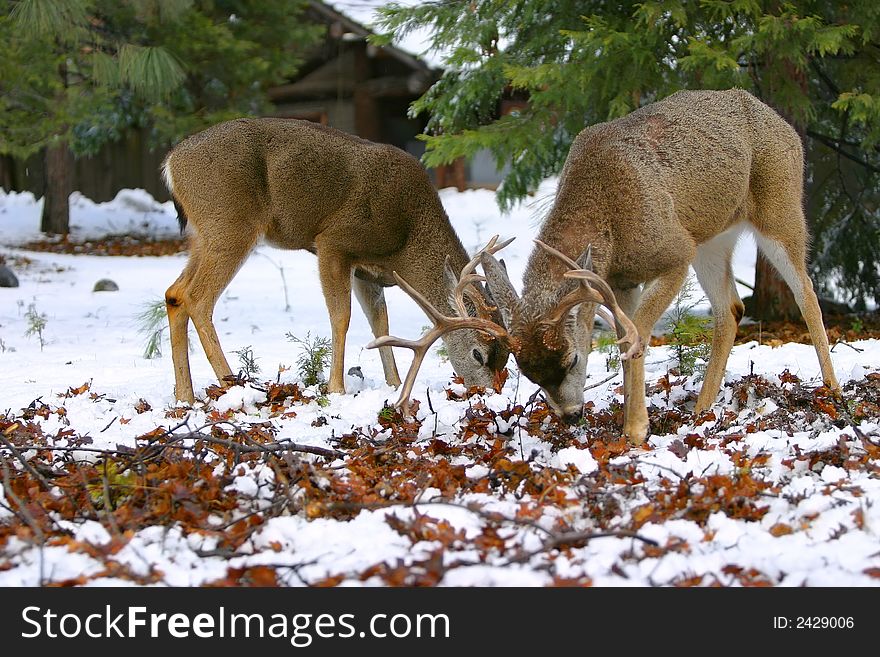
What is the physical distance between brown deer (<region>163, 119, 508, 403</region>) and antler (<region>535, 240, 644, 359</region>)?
1818 millimetres

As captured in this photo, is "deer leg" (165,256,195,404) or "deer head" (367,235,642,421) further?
"deer leg" (165,256,195,404)

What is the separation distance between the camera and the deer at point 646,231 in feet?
17.3

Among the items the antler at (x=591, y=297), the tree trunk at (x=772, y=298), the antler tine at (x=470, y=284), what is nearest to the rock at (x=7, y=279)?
the tree trunk at (x=772, y=298)

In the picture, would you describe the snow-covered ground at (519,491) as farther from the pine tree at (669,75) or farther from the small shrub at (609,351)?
the pine tree at (669,75)

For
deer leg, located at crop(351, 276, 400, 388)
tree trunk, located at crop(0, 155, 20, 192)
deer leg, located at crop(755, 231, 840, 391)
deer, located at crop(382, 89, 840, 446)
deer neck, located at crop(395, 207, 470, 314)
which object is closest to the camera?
deer, located at crop(382, 89, 840, 446)

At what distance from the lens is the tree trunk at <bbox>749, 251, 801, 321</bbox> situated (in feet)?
32.4

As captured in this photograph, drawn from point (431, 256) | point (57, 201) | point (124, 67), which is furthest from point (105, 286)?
point (57, 201)

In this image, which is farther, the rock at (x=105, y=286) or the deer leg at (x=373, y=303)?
the rock at (x=105, y=286)

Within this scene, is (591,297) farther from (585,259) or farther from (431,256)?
(431,256)

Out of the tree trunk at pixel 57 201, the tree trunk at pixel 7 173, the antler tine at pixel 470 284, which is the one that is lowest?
the antler tine at pixel 470 284

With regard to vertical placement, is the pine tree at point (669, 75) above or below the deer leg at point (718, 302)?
above

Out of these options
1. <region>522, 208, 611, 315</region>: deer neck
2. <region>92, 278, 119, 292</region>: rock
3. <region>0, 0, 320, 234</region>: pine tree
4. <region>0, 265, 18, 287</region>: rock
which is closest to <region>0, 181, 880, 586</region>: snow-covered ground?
<region>522, 208, 611, 315</region>: deer neck

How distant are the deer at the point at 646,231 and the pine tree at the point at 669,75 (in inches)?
55.4

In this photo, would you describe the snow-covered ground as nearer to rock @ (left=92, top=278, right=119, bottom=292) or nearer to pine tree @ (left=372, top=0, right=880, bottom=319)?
pine tree @ (left=372, top=0, right=880, bottom=319)
